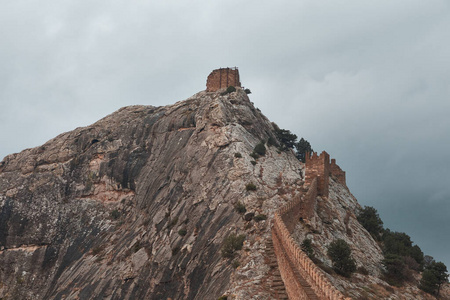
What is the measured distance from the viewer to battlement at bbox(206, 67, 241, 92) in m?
82.2

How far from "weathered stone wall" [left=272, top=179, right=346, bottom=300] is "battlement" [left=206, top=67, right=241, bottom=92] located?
52.2 metres

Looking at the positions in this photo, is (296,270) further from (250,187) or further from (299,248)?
(250,187)

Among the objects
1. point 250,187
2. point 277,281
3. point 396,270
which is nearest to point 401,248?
point 396,270

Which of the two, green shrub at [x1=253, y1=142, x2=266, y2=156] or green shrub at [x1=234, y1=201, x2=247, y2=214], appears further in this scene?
green shrub at [x1=253, y1=142, x2=266, y2=156]

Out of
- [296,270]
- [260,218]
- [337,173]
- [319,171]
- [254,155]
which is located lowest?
[296,270]

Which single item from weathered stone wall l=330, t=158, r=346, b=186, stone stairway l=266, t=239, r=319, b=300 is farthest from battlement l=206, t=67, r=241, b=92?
stone stairway l=266, t=239, r=319, b=300

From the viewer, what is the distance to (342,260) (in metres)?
33.9

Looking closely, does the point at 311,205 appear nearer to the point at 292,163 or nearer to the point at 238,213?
the point at 238,213

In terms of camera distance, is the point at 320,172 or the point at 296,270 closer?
the point at 296,270

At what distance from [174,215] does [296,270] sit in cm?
2820

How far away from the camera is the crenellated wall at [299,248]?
21.2 metres

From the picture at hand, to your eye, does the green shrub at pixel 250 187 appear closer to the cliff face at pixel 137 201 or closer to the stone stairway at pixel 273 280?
the cliff face at pixel 137 201

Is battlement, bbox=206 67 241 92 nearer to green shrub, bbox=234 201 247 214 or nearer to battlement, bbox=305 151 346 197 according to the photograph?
battlement, bbox=305 151 346 197

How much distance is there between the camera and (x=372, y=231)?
5634cm
